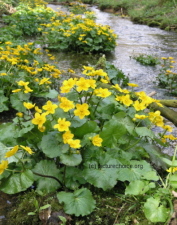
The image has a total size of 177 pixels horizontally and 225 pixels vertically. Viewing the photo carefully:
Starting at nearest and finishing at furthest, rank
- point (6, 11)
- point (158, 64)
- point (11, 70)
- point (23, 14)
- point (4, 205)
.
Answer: point (4, 205), point (11, 70), point (158, 64), point (23, 14), point (6, 11)

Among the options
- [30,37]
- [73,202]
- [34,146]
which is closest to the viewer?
[73,202]

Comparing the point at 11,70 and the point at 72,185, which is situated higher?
the point at 11,70

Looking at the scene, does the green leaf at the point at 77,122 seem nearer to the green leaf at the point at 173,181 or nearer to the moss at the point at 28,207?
the moss at the point at 28,207

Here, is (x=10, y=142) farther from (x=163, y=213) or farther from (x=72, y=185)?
(x=163, y=213)

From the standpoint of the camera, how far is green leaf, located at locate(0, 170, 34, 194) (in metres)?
1.66

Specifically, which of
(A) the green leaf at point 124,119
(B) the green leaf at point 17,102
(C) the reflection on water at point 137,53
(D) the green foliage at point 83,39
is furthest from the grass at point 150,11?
(A) the green leaf at point 124,119

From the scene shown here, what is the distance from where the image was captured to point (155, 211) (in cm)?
147

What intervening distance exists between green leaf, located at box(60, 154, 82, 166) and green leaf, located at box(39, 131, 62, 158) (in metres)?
0.06

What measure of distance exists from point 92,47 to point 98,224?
5686 millimetres

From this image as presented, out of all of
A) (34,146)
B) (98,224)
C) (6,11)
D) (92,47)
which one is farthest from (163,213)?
(6,11)

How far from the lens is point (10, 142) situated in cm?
207

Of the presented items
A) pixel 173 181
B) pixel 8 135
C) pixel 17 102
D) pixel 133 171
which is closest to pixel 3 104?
pixel 17 102

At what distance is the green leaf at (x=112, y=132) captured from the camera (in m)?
1.98

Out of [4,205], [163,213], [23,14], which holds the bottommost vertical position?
[4,205]
